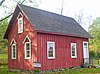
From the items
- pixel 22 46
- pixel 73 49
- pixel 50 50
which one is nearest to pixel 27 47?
pixel 22 46

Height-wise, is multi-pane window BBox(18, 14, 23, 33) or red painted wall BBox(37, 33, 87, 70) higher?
multi-pane window BBox(18, 14, 23, 33)

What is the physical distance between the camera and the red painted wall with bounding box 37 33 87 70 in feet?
57.0

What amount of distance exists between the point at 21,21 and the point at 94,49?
2328 centimetres

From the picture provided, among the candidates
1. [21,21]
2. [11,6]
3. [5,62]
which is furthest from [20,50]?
[5,62]

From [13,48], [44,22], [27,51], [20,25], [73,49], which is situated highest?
[44,22]

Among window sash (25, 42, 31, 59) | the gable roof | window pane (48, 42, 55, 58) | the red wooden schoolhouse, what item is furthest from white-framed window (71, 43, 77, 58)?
window sash (25, 42, 31, 59)

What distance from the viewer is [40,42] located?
685 inches

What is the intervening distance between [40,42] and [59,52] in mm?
2824

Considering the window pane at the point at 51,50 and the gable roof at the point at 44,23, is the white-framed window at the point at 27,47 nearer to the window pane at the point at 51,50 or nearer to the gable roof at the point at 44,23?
the gable roof at the point at 44,23

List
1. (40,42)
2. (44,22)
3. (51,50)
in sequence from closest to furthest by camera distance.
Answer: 1. (40,42)
2. (51,50)
3. (44,22)

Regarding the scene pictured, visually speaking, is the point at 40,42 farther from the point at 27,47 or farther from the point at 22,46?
the point at 22,46

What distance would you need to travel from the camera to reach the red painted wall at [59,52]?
17.4 meters

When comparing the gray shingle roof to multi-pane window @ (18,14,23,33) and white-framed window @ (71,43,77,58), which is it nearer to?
multi-pane window @ (18,14,23,33)

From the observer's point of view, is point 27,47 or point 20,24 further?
point 20,24
